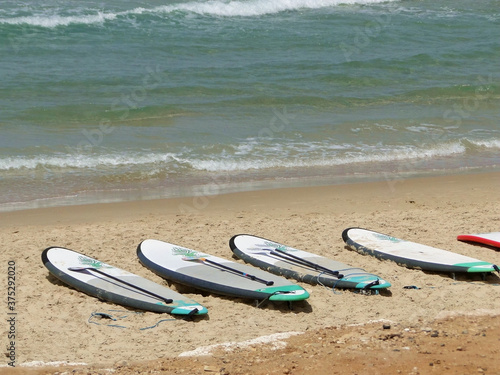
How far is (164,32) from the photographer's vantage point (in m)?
19.3

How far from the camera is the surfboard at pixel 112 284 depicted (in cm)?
660

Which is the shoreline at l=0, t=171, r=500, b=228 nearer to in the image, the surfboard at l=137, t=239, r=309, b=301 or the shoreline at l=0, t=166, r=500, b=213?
the shoreline at l=0, t=166, r=500, b=213

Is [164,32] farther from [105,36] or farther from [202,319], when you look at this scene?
[202,319]

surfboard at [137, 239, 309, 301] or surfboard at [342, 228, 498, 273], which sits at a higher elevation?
surfboard at [342, 228, 498, 273]

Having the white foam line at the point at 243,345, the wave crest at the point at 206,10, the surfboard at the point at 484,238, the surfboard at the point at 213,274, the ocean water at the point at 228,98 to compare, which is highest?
the wave crest at the point at 206,10

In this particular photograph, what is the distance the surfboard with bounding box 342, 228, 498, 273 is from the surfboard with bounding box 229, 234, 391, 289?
1.94ft

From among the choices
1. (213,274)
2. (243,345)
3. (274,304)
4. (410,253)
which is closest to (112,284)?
(213,274)

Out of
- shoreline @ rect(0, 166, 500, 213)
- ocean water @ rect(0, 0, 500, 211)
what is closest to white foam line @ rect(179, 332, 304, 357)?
shoreline @ rect(0, 166, 500, 213)

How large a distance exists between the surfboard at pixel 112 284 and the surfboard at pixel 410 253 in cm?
241

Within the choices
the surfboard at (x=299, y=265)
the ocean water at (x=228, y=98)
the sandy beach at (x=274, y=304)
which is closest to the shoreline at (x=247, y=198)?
the sandy beach at (x=274, y=304)

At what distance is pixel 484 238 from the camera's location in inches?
327

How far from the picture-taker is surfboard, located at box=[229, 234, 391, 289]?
23.4 feet

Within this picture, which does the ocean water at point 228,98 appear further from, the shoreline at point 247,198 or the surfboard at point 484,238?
the surfboard at point 484,238

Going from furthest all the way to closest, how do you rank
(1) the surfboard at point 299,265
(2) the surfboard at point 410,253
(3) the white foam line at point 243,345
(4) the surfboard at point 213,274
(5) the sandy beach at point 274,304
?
(2) the surfboard at point 410,253, (1) the surfboard at point 299,265, (4) the surfboard at point 213,274, (3) the white foam line at point 243,345, (5) the sandy beach at point 274,304
